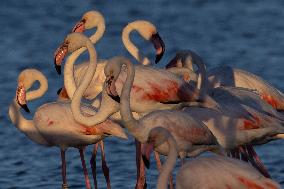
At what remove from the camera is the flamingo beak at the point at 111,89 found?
9.74 metres

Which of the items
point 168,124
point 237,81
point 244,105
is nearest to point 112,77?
point 168,124

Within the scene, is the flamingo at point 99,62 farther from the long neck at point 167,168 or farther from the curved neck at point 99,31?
the long neck at point 167,168

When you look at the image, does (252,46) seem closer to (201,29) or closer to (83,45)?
(201,29)

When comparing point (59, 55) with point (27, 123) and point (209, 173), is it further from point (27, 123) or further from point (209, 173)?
point (209, 173)

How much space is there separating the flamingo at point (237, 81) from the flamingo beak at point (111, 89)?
2356 mm

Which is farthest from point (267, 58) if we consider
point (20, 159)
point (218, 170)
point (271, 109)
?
point (218, 170)

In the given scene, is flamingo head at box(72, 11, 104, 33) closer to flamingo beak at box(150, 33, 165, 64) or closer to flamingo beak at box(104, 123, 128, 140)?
flamingo beak at box(150, 33, 165, 64)

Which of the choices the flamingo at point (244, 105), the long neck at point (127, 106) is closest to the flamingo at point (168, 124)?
the long neck at point (127, 106)

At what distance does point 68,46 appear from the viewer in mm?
11117

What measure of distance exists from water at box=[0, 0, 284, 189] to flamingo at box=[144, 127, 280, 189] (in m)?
3.59

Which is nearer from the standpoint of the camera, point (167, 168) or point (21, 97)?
point (167, 168)

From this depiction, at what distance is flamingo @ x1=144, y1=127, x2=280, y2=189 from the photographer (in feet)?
28.3

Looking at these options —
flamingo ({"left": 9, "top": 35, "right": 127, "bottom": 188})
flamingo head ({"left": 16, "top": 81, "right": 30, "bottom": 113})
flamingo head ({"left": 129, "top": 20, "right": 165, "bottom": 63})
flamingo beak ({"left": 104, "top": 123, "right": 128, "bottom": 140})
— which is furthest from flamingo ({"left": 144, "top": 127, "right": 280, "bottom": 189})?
flamingo head ({"left": 129, "top": 20, "right": 165, "bottom": 63})

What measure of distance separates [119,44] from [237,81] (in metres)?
6.57
